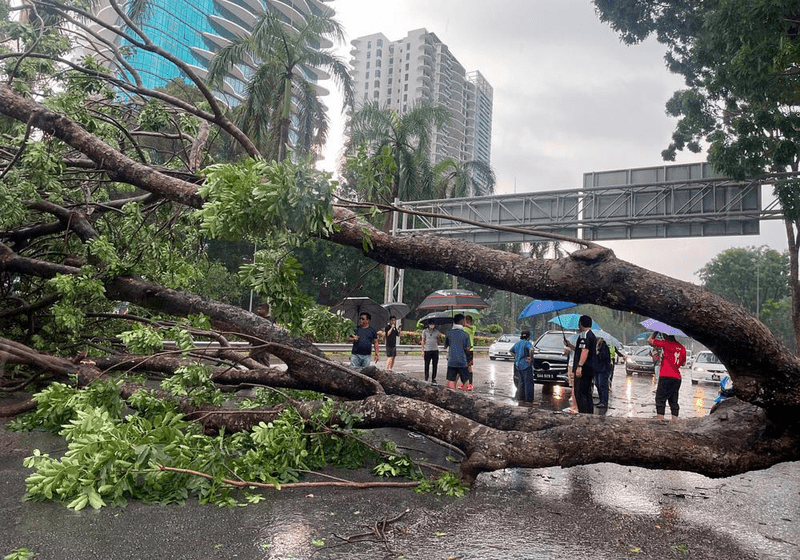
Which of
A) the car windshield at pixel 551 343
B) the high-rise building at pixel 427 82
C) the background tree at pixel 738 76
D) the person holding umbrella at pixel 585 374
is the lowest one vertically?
the person holding umbrella at pixel 585 374

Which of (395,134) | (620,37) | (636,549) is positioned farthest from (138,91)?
(395,134)

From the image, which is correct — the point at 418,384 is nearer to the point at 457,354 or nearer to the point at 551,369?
the point at 457,354

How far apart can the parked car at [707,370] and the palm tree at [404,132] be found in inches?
597

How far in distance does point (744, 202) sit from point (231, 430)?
58.9 ft

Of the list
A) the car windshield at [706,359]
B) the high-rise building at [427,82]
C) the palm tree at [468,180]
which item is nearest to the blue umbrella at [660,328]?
the car windshield at [706,359]

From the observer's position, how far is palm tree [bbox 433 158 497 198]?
34.4 metres

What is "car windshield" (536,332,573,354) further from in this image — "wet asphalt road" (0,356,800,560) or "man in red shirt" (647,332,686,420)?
"wet asphalt road" (0,356,800,560)

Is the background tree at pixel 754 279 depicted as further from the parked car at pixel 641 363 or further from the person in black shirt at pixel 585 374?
the person in black shirt at pixel 585 374

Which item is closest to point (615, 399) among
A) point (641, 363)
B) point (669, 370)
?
point (669, 370)

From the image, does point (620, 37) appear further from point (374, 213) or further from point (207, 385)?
point (207, 385)

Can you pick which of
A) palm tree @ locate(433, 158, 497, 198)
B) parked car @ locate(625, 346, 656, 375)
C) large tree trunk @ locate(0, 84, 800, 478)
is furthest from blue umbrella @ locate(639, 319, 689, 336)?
palm tree @ locate(433, 158, 497, 198)

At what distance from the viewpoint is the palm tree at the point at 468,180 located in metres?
34.4

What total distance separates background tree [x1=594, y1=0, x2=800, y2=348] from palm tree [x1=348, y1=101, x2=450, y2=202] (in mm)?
11773

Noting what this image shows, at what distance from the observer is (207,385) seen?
225 inches
